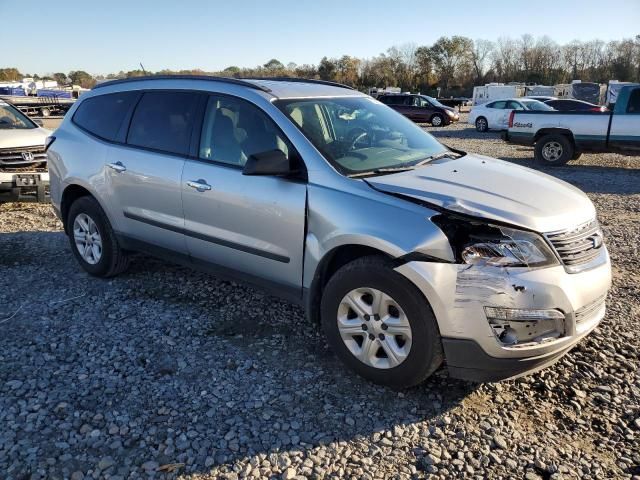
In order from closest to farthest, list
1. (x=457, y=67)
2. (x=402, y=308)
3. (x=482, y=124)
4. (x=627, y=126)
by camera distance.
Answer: (x=402, y=308) < (x=627, y=126) < (x=482, y=124) < (x=457, y=67)

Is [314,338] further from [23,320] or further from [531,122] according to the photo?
[531,122]

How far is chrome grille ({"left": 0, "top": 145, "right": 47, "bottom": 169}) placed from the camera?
7969mm

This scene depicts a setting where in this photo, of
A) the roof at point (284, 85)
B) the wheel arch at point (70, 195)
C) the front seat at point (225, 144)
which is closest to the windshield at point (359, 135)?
the roof at point (284, 85)

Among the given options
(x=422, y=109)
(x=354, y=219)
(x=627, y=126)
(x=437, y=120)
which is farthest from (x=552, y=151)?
(x=422, y=109)

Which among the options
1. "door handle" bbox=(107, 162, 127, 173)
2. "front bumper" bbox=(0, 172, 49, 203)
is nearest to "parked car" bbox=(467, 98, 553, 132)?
"front bumper" bbox=(0, 172, 49, 203)

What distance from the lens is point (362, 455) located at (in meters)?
2.77

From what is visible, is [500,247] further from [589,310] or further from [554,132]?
[554,132]

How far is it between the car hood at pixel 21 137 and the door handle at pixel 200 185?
17.8 feet

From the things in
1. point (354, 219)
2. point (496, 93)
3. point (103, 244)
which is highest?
point (496, 93)

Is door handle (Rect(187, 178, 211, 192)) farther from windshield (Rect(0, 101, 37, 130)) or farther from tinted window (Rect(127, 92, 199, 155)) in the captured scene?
windshield (Rect(0, 101, 37, 130))

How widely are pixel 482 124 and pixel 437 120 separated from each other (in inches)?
139

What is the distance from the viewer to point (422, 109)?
2833cm

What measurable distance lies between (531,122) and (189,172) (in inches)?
456

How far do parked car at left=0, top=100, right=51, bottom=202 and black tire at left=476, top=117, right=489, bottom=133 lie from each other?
2025 cm
